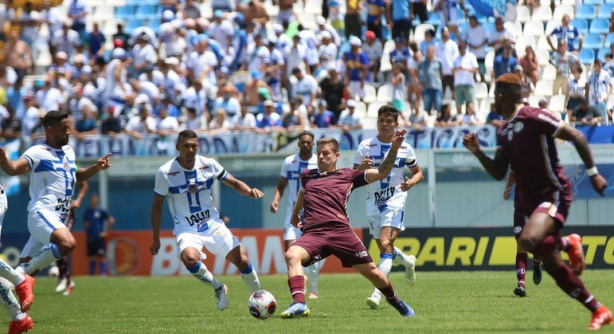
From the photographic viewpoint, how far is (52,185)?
46.3ft

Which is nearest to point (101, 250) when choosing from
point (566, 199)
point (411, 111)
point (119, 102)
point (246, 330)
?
point (119, 102)

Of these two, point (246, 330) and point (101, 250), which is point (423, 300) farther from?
point (101, 250)

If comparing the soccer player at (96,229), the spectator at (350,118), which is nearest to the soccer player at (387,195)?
the spectator at (350,118)

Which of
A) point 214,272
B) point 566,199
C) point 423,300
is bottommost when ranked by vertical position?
point 214,272

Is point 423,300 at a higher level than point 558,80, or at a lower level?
lower

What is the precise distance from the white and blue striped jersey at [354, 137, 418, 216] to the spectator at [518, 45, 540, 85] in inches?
393

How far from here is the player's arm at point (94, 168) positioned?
1373 cm

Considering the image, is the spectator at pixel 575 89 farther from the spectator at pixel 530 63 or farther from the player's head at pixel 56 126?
the player's head at pixel 56 126

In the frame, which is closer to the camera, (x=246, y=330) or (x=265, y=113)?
(x=246, y=330)

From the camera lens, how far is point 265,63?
28.0 meters

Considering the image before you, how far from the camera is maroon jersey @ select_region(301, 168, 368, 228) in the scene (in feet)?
39.8

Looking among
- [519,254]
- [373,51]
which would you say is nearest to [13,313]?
[519,254]

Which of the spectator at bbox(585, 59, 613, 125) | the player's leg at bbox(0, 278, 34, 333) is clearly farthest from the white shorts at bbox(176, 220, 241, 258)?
the spectator at bbox(585, 59, 613, 125)

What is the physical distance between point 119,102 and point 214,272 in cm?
551
